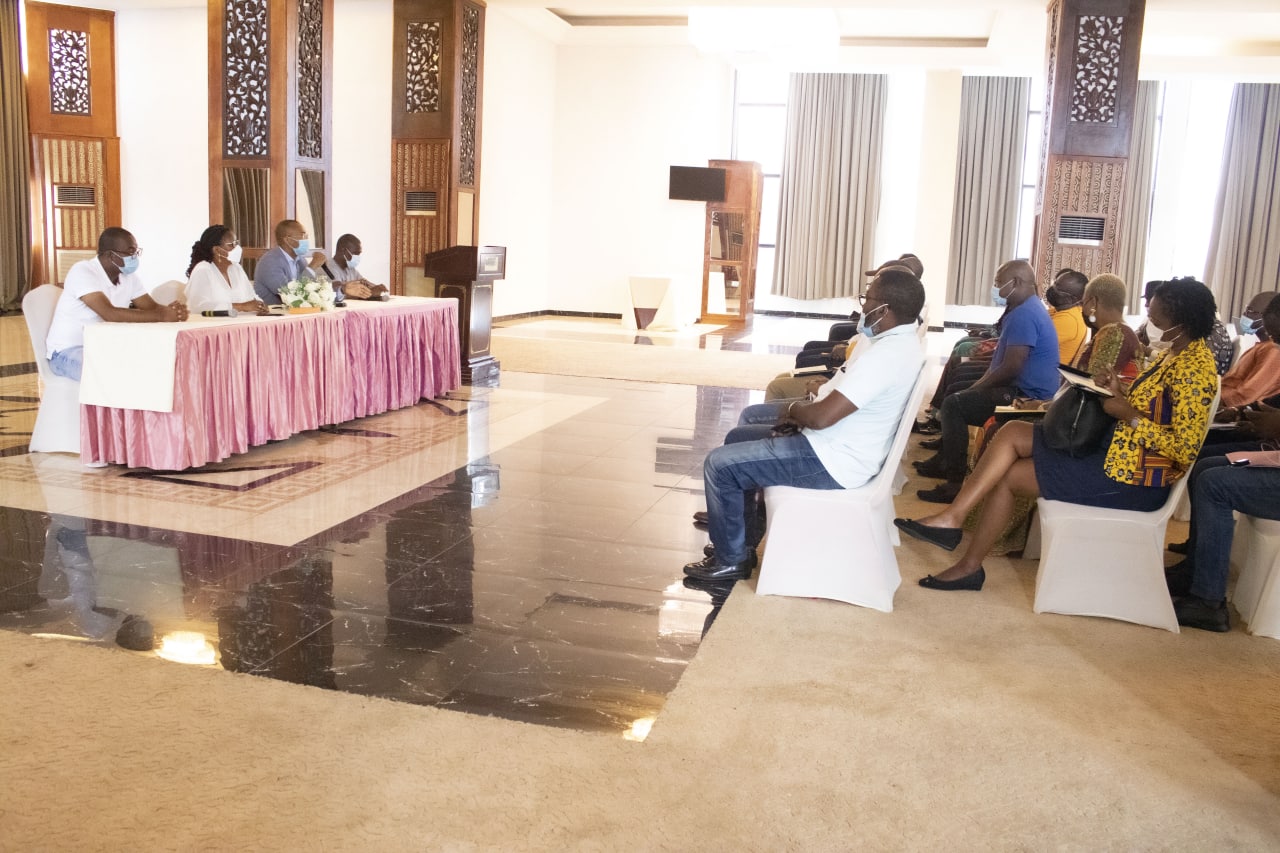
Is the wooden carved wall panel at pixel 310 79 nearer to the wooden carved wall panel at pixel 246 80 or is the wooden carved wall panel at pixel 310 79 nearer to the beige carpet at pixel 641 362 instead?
the wooden carved wall panel at pixel 246 80

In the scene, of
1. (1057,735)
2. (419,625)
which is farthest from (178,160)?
(1057,735)

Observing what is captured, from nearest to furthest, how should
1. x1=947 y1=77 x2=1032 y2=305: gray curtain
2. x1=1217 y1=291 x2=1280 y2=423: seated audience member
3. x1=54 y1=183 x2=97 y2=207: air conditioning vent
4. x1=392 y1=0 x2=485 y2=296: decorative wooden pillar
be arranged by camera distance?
x1=1217 y1=291 x2=1280 y2=423: seated audience member < x1=392 y1=0 x2=485 y2=296: decorative wooden pillar < x1=54 y1=183 x2=97 y2=207: air conditioning vent < x1=947 y1=77 x2=1032 y2=305: gray curtain

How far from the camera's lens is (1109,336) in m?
5.00

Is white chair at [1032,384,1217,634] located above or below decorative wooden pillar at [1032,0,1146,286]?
below

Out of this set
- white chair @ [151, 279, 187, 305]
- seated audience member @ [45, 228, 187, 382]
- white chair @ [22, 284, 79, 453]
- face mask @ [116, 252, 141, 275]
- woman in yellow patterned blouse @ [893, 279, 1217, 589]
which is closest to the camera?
woman in yellow patterned blouse @ [893, 279, 1217, 589]

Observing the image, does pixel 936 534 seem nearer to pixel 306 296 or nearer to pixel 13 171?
pixel 306 296

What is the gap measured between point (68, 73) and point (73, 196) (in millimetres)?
1419

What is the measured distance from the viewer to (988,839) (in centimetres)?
235

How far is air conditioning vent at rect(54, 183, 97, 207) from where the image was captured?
12.6 metres

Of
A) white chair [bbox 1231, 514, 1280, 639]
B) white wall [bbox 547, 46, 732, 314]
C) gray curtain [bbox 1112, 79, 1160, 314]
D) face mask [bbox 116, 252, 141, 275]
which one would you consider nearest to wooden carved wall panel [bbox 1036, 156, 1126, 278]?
white chair [bbox 1231, 514, 1280, 639]

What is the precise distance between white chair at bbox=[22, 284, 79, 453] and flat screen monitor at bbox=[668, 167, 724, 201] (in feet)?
34.1

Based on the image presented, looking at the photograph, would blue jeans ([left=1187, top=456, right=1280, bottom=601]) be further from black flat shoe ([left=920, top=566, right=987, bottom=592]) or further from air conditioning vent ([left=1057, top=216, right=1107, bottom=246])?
air conditioning vent ([left=1057, top=216, right=1107, bottom=246])

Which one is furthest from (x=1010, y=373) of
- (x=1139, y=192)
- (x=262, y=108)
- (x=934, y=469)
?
(x=1139, y=192)

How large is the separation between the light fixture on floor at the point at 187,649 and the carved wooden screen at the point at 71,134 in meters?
10.9
